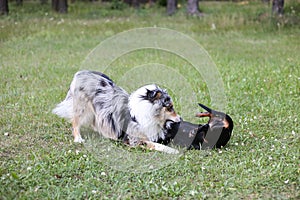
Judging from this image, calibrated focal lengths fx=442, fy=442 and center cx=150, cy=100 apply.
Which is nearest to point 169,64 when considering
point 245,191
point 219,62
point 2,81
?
point 219,62

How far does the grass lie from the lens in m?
4.15

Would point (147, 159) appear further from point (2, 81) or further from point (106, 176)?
point (2, 81)

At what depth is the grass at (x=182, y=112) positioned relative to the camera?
4.15 m

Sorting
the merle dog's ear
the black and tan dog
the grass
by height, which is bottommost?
the grass

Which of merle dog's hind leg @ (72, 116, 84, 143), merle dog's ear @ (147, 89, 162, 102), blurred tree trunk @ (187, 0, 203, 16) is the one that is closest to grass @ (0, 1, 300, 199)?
merle dog's hind leg @ (72, 116, 84, 143)

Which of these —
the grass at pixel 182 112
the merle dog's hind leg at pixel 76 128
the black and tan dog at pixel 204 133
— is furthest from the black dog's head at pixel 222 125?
the merle dog's hind leg at pixel 76 128

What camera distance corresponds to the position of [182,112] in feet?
20.8

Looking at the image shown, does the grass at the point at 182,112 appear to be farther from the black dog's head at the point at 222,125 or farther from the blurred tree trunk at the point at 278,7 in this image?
the blurred tree trunk at the point at 278,7

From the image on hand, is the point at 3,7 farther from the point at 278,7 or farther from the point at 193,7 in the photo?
the point at 278,7

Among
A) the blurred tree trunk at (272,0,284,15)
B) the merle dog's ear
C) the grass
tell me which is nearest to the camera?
the grass

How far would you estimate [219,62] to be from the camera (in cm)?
973

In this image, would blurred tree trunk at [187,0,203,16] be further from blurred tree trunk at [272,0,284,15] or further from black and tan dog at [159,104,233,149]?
black and tan dog at [159,104,233,149]

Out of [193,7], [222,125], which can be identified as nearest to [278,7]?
[193,7]

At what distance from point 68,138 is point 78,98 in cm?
53
